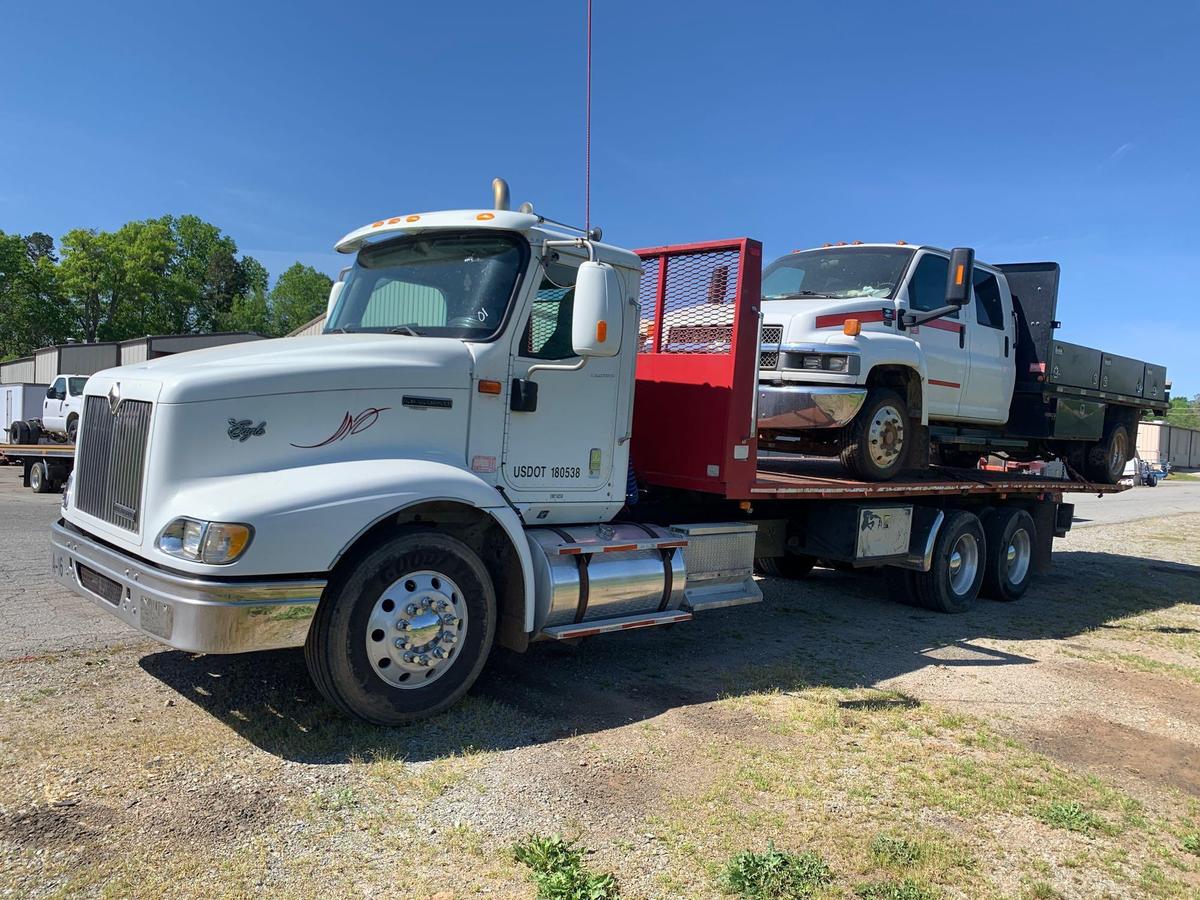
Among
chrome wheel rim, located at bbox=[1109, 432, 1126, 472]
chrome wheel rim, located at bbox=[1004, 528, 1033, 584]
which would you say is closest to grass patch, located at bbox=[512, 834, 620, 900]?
chrome wheel rim, located at bbox=[1004, 528, 1033, 584]

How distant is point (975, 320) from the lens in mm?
8836

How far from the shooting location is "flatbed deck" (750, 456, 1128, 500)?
669cm

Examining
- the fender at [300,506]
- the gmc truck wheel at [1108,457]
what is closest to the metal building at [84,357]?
the gmc truck wheel at [1108,457]

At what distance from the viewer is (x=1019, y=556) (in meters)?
9.98

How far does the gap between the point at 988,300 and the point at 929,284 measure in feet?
4.20

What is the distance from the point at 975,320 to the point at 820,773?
19.6 feet

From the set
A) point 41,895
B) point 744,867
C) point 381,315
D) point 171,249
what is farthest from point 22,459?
point 171,249

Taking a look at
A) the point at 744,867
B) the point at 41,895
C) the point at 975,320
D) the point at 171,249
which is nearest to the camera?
the point at 41,895

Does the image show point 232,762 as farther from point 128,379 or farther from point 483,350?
point 483,350

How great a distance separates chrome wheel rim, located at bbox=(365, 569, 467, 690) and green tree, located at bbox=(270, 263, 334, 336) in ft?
297

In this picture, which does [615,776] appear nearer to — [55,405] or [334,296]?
[334,296]

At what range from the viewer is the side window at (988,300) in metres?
8.99

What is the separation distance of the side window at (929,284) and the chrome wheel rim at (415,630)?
17.5 feet

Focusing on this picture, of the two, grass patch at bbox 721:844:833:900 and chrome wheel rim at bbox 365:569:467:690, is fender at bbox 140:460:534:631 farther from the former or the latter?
grass patch at bbox 721:844:833:900
